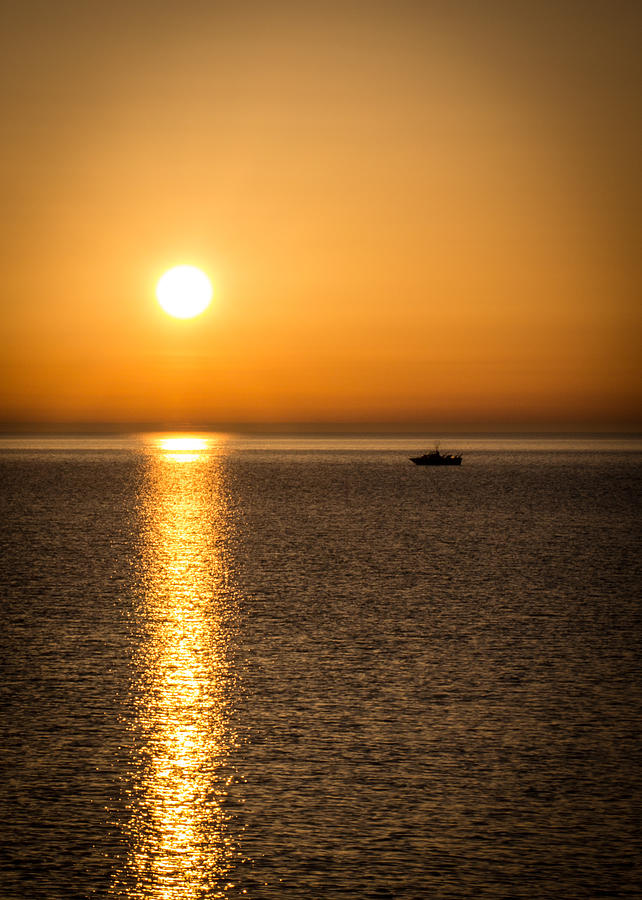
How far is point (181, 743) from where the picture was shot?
74.8 feet

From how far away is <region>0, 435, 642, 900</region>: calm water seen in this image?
16.3 m

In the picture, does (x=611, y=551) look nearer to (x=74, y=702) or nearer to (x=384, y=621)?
(x=384, y=621)

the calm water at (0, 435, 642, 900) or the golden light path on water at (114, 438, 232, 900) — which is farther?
the calm water at (0, 435, 642, 900)

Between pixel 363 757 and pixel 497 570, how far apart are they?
3677 cm

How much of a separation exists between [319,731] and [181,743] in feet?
10.7

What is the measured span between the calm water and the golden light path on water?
71 millimetres

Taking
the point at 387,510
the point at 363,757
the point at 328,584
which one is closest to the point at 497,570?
the point at 328,584

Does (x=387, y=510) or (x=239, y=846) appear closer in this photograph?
(x=239, y=846)

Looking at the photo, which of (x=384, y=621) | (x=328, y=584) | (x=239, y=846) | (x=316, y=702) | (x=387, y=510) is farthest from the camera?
(x=387, y=510)

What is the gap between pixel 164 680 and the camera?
29.1 metres

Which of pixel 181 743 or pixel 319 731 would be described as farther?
pixel 319 731

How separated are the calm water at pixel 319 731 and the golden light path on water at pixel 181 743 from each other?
2.8 inches

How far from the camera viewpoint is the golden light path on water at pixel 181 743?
16.1 m

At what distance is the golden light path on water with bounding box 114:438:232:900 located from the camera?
16094 mm
